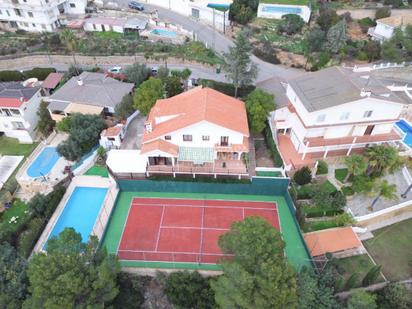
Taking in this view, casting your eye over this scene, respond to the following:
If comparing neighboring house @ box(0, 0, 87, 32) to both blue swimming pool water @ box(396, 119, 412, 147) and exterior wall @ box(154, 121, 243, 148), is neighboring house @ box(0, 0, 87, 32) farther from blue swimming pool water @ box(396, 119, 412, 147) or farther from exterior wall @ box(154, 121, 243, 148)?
blue swimming pool water @ box(396, 119, 412, 147)

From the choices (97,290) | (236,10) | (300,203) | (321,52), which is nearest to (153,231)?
(97,290)

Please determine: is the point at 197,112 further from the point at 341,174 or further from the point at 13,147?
the point at 13,147

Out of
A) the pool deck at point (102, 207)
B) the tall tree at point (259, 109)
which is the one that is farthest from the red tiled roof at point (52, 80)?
the tall tree at point (259, 109)

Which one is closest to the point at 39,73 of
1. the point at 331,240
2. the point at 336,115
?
the point at 336,115

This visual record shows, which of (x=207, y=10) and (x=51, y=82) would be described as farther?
(x=207, y=10)

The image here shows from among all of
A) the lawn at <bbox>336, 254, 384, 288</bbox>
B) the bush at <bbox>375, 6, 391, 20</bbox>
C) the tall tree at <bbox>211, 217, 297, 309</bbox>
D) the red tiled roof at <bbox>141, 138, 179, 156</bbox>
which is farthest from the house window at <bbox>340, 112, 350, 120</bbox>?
the bush at <bbox>375, 6, 391, 20</bbox>

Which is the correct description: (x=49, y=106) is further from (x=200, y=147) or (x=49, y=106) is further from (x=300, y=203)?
(x=300, y=203)

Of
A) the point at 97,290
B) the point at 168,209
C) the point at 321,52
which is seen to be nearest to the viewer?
the point at 97,290
